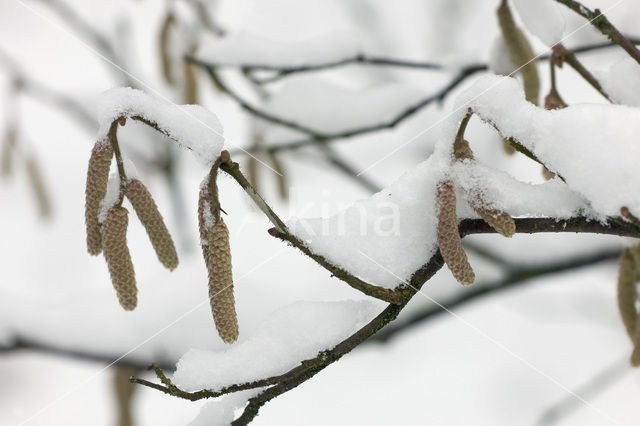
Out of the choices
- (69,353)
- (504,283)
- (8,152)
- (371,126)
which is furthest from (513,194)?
(8,152)

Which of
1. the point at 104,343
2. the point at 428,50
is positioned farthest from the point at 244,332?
the point at 428,50

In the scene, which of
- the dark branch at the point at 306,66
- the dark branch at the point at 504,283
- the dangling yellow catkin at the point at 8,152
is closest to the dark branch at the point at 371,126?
the dark branch at the point at 306,66

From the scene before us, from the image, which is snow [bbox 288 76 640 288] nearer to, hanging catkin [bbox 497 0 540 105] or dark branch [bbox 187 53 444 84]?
hanging catkin [bbox 497 0 540 105]

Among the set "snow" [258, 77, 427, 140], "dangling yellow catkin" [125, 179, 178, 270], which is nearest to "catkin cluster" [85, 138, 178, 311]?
"dangling yellow catkin" [125, 179, 178, 270]

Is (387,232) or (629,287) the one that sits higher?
(387,232)

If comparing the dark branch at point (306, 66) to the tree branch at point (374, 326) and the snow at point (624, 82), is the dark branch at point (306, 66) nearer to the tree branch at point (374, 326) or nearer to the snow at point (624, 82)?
the snow at point (624, 82)

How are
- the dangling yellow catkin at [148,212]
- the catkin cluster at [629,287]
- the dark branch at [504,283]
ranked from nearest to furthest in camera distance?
the dangling yellow catkin at [148,212] < the catkin cluster at [629,287] < the dark branch at [504,283]

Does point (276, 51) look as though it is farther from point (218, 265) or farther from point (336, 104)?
point (218, 265)

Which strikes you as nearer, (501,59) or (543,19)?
(543,19)
